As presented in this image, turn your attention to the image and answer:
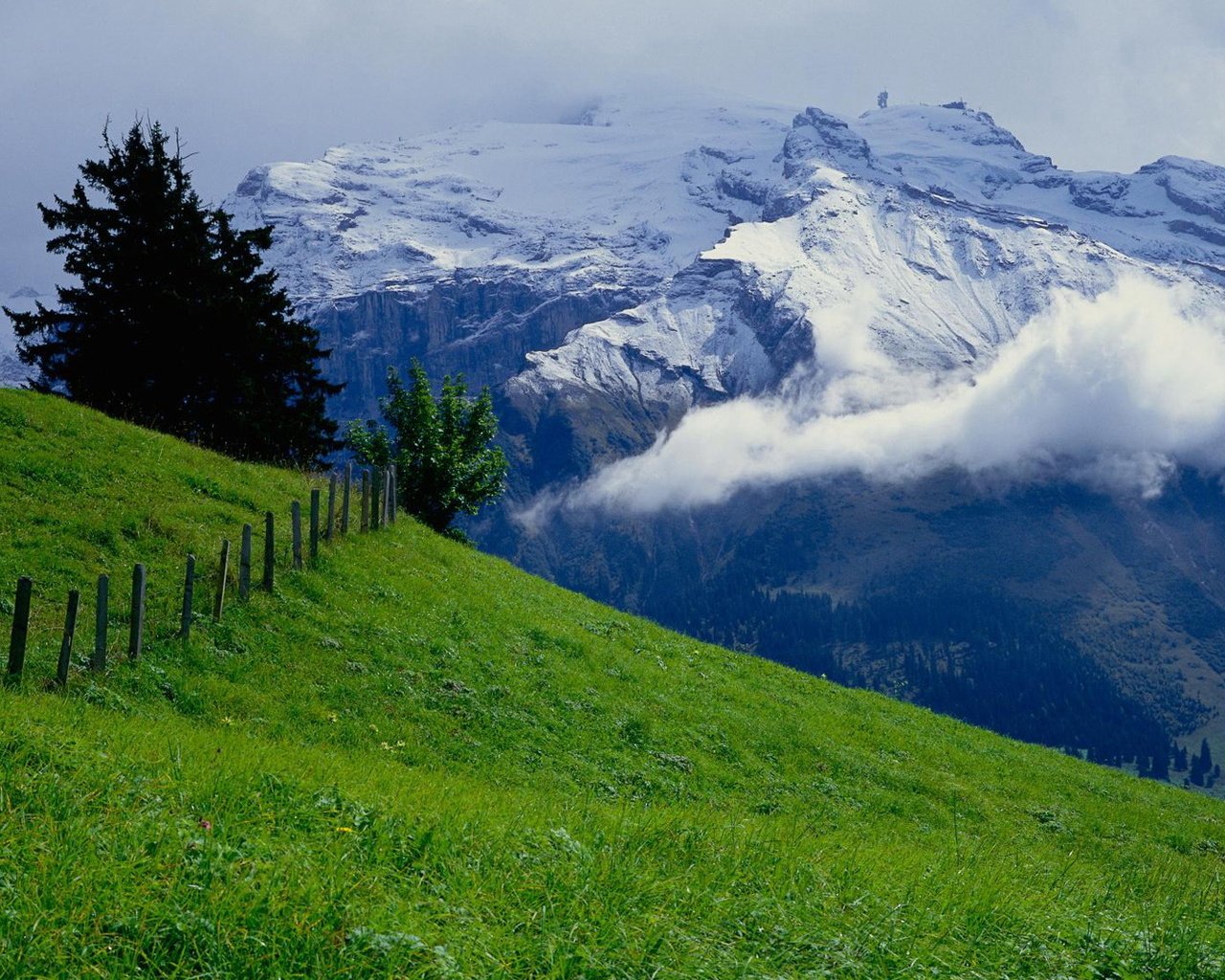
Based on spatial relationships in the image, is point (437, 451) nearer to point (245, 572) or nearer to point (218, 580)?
point (245, 572)

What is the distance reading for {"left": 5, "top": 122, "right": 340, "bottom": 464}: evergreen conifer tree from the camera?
151 ft

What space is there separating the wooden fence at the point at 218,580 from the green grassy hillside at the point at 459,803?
468 millimetres

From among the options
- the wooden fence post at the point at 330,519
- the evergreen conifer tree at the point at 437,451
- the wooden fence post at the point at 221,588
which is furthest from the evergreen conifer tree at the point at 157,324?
the wooden fence post at the point at 221,588

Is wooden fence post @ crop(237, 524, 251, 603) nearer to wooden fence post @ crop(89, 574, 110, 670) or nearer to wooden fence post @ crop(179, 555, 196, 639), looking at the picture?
wooden fence post @ crop(179, 555, 196, 639)

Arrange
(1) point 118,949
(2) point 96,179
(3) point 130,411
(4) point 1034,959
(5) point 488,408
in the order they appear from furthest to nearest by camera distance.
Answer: (5) point 488,408
(2) point 96,179
(3) point 130,411
(4) point 1034,959
(1) point 118,949

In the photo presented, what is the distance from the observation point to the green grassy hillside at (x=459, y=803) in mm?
7516

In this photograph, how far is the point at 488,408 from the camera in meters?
64.8

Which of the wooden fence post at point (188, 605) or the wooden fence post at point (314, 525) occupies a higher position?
the wooden fence post at point (314, 525)

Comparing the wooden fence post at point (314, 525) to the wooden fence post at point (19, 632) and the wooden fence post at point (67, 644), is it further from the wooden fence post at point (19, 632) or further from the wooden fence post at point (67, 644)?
the wooden fence post at point (19, 632)

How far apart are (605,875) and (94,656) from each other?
14717mm

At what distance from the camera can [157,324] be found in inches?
1820

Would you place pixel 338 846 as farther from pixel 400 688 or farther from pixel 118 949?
pixel 400 688

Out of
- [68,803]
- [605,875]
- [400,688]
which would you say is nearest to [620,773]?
[400,688]

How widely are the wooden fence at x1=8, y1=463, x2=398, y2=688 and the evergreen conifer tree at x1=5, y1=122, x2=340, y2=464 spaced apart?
12571mm
